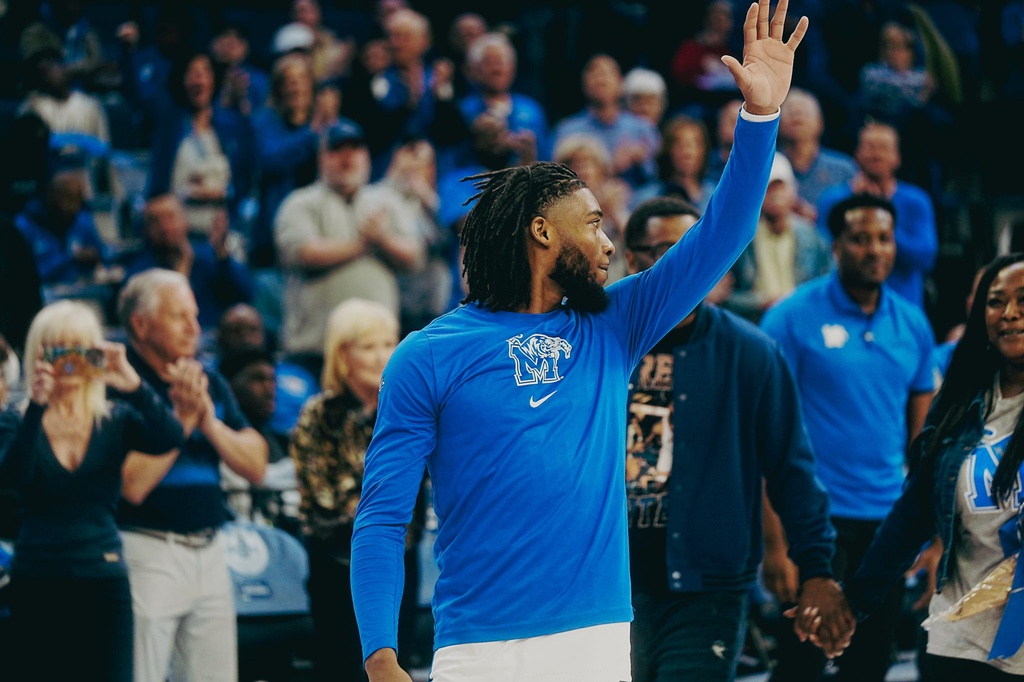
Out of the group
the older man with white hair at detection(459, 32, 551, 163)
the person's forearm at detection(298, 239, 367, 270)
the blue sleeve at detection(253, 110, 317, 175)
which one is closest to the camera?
the person's forearm at detection(298, 239, 367, 270)

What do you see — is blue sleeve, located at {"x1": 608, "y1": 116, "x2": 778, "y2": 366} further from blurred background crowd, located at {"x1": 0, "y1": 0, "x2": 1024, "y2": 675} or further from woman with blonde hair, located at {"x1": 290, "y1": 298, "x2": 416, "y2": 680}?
blurred background crowd, located at {"x1": 0, "y1": 0, "x2": 1024, "y2": 675}

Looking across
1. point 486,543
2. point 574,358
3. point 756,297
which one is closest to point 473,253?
point 574,358

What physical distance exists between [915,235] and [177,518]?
470 cm

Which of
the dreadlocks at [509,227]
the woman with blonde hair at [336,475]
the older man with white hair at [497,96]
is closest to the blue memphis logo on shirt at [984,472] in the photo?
the dreadlocks at [509,227]

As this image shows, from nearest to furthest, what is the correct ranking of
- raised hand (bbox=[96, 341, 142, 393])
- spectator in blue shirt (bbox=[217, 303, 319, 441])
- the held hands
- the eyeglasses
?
the held hands
the eyeglasses
raised hand (bbox=[96, 341, 142, 393])
spectator in blue shirt (bbox=[217, 303, 319, 441])

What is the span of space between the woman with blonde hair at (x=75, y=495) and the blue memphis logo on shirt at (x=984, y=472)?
2.77m

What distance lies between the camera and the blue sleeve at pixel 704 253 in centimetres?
305

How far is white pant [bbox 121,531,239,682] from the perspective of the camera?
203 inches

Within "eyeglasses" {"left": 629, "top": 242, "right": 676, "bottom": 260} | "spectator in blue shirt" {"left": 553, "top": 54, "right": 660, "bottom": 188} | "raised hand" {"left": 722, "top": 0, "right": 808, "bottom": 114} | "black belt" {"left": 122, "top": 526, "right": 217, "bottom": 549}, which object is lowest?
"black belt" {"left": 122, "top": 526, "right": 217, "bottom": 549}

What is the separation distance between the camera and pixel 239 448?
17.8 ft

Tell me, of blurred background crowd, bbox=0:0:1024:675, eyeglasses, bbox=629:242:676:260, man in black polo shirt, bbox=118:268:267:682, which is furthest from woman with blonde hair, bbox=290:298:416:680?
eyeglasses, bbox=629:242:676:260

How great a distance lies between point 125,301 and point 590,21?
20.7 feet

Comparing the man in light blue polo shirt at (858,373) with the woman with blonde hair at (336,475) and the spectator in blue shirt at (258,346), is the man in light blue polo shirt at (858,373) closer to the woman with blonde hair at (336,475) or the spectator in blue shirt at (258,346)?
the woman with blonde hair at (336,475)

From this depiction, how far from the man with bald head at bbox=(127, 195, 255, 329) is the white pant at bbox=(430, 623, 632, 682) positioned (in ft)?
17.4
